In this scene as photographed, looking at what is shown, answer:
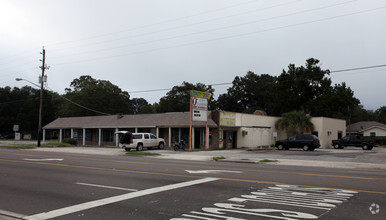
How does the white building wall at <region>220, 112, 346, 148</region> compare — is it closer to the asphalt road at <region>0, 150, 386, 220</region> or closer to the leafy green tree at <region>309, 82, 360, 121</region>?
the leafy green tree at <region>309, 82, 360, 121</region>

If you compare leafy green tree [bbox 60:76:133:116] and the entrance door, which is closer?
the entrance door

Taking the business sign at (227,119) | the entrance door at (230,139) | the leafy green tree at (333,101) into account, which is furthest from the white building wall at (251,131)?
the leafy green tree at (333,101)

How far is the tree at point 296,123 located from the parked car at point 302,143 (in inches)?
304

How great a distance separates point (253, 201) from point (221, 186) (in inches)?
83.4

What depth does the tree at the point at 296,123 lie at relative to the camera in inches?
1662

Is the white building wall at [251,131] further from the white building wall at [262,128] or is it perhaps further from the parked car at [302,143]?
the parked car at [302,143]

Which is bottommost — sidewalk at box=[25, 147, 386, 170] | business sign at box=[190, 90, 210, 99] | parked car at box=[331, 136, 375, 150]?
sidewalk at box=[25, 147, 386, 170]

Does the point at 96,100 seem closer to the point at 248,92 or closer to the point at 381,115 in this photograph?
the point at 248,92

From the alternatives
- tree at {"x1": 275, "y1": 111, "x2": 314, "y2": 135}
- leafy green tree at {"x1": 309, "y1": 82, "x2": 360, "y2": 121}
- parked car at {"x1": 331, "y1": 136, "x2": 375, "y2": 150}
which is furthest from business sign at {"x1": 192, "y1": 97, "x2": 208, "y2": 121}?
leafy green tree at {"x1": 309, "y1": 82, "x2": 360, "y2": 121}

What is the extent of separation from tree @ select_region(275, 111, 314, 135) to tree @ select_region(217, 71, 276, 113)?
43490 millimetres

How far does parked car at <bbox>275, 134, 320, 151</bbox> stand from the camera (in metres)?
33.0

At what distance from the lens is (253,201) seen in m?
7.54

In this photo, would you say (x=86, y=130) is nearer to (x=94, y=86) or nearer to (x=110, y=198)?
(x=94, y=86)

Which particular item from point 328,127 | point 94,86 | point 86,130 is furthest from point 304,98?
point 94,86
